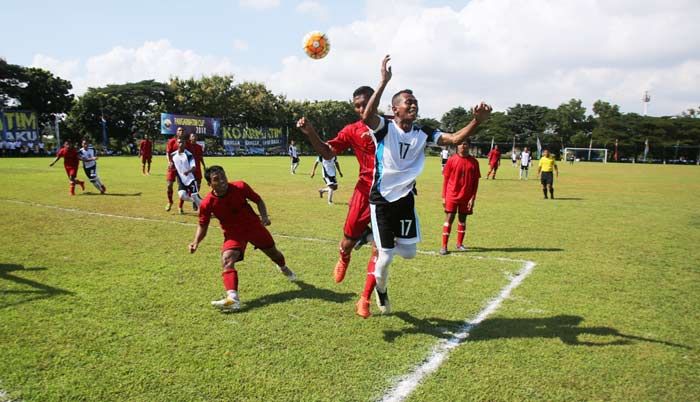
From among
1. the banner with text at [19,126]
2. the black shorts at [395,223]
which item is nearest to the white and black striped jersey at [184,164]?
the black shorts at [395,223]

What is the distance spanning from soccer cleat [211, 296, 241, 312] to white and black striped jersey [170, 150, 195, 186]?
23.3 feet

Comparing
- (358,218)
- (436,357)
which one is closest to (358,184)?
(358,218)

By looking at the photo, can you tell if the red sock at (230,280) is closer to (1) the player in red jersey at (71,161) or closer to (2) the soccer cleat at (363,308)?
(2) the soccer cleat at (363,308)

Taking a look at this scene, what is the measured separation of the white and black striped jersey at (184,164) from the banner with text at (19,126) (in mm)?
43122

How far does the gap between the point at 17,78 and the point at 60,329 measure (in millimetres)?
61207

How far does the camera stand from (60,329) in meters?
4.67

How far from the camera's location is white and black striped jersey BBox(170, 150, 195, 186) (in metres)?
11.6

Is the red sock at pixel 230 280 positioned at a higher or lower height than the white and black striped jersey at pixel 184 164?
lower

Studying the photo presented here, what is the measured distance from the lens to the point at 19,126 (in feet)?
147

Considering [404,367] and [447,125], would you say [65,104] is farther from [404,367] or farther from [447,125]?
[447,125]

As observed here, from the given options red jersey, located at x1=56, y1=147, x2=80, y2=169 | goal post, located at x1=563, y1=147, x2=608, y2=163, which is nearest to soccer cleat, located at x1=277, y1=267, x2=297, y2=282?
red jersey, located at x1=56, y1=147, x2=80, y2=169

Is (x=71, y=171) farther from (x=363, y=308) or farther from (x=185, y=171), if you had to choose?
(x=363, y=308)

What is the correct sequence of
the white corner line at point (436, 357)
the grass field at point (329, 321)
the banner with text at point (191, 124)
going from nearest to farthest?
the white corner line at point (436, 357) → the grass field at point (329, 321) → the banner with text at point (191, 124)

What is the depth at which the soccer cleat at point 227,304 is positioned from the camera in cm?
528
